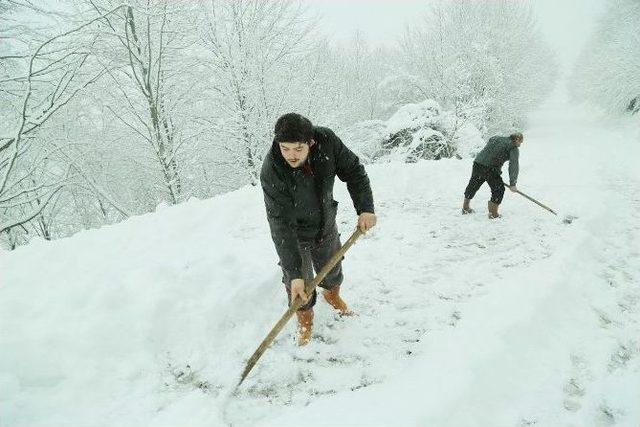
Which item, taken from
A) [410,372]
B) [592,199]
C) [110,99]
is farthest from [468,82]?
[410,372]

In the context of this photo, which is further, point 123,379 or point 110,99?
point 110,99

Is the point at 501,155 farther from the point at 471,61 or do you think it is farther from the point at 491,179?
the point at 471,61

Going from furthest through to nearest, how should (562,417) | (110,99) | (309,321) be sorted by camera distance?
(110,99), (309,321), (562,417)

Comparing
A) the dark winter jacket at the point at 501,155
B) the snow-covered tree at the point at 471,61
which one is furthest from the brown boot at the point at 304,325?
the snow-covered tree at the point at 471,61

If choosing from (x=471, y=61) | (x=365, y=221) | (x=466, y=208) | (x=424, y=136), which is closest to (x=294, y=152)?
(x=365, y=221)

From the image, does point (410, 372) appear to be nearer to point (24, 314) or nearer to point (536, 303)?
point (536, 303)

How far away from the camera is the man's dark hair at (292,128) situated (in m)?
2.36

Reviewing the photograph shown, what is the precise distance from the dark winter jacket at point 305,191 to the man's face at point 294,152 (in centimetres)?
15

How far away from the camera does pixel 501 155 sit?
6043 millimetres

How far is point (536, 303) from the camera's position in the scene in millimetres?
3334

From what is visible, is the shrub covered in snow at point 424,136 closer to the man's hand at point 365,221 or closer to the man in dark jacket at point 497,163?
the man in dark jacket at point 497,163

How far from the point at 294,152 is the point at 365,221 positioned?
0.81m

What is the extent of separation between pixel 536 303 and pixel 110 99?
10.7 m

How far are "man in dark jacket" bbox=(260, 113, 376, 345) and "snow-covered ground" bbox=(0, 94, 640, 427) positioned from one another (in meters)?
0.63
